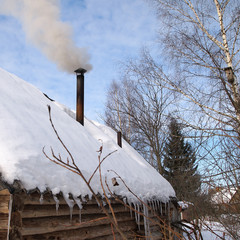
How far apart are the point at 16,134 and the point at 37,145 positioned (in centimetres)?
33

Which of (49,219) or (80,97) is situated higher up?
(80,97)

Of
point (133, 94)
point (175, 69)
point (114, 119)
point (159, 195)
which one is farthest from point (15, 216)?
point (114, 119)

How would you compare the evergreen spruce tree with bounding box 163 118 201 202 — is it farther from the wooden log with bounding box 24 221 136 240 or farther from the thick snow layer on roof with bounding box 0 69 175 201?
the wooden log with bounding box 24 221 136 240

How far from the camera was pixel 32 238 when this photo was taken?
351 cm

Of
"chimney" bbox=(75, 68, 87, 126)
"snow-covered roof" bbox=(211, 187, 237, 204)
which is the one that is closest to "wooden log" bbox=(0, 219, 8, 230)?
"snow-covered roof" bbox=(211, 187, 237, 204)

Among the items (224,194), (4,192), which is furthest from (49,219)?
(224,194)

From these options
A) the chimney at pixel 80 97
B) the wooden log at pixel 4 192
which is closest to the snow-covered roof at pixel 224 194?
the wooden log at pixel 4 192

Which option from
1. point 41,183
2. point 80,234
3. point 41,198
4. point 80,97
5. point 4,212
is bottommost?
point 80,234

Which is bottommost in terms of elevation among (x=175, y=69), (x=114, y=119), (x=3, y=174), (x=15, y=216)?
(x=15, y=216)

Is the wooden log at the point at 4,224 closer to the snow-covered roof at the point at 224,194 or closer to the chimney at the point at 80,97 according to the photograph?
the snow-covered roof at the point at 224,194

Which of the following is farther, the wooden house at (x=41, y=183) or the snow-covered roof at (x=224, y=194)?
the wooden house at (x=41, y=183)

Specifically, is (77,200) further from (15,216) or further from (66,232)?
(15,216)

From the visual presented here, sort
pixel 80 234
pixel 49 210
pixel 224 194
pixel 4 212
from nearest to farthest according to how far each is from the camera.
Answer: pixel 4 212 < pixel 224 194 < pixel 49 210 < pixel 80 234

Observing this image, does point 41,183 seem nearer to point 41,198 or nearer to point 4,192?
point 41,198
